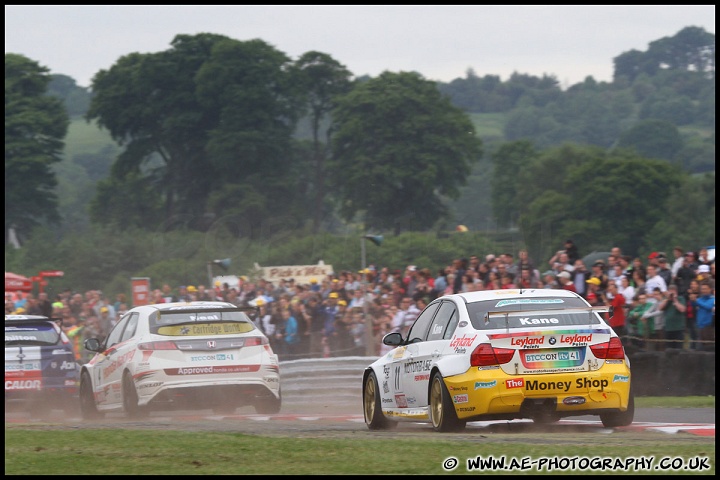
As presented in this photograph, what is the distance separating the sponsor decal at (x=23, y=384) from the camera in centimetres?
1858

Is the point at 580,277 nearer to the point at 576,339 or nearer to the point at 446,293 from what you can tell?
the point at 446,293

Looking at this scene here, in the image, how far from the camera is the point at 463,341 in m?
11.6

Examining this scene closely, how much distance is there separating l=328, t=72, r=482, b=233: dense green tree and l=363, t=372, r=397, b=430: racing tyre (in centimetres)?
7378

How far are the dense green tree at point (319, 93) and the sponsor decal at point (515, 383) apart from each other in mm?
86820

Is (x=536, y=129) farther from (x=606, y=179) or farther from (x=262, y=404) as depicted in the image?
(x=262, y=404)

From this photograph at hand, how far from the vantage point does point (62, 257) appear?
7856 centimetres

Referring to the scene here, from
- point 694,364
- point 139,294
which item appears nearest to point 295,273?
point 139,294

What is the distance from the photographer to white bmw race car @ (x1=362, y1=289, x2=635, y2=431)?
11.3 m

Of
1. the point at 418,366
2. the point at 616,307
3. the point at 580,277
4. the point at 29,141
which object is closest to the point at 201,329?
the point at 418,366

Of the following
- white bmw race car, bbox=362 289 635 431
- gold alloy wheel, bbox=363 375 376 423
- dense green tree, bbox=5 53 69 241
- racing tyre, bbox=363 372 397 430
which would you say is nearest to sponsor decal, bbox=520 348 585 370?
white bmw race car, bbox=362 289 635 431

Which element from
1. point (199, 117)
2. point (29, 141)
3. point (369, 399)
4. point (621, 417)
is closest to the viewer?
point (621, 417)

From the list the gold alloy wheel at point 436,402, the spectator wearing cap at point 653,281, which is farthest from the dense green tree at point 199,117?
the gold alloy wheel at point 436,402

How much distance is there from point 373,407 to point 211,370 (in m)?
3.02

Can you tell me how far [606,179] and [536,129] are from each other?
107067 millimetres
